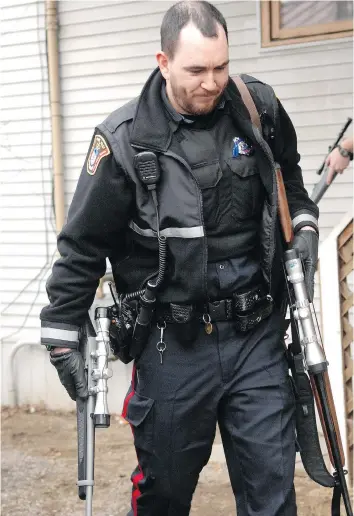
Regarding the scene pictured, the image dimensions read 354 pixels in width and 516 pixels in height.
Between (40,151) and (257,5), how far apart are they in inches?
95.3

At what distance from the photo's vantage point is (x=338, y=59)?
18.2 ft

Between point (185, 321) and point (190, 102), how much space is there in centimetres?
86

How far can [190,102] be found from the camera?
2768 millimetres

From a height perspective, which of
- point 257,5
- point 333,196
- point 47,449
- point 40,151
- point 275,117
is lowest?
point 47,449

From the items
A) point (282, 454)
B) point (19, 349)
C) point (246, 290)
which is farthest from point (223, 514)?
point (19, 349)

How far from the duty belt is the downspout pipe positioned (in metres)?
3.93

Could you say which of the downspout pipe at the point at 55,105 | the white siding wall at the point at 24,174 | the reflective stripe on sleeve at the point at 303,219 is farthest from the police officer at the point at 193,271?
the white siding wall at the point at 24,174

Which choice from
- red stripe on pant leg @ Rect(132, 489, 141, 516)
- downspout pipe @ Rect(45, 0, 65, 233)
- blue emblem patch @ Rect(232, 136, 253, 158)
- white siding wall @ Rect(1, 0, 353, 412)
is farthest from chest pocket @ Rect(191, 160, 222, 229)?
downspout pipe @ Rect(45, 0, 65, 233)

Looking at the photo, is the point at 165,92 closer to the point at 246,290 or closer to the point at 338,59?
the point at 246,290

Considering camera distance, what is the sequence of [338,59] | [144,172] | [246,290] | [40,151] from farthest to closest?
[40,151]
[338,59]
[246,290]
[144,172]

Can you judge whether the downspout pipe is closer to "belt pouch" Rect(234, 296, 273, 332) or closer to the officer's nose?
"belt pouch" Rect(234, 296, 273, 332)

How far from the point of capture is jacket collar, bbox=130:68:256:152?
2.80 m

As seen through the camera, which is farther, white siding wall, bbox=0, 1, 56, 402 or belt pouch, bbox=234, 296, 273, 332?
white siding wall, bbox=0, 1, 56, 402

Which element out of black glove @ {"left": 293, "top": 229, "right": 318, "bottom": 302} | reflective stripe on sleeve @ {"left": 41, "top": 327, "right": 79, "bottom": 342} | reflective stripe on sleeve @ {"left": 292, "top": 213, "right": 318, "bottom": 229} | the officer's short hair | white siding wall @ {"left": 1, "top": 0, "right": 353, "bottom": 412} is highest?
white siding wall @ {"left": 1, "top": 0, "right": 353, "bottom": 412}
